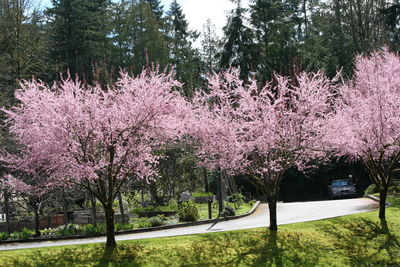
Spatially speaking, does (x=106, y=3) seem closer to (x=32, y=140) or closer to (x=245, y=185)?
(x=245, y=185)

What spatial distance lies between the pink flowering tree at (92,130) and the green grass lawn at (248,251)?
1.22 meters

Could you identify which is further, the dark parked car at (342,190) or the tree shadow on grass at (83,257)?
the dark parked car at (342,190)

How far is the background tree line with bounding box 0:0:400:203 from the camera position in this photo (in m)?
34.1

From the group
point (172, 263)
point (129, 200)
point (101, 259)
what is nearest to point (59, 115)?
point (101, 259)

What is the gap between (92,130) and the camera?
12.6m

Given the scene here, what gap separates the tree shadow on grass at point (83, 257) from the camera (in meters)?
11.9

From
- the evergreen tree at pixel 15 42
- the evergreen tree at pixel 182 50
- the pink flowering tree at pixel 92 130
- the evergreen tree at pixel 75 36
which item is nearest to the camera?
the pink flowering tree at pixel 92 130

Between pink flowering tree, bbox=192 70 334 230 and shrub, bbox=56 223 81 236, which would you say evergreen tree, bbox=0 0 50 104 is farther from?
pink flowering tree, bbox=192 70 334 230

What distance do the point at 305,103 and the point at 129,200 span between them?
16534mm

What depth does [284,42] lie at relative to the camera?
133 ft

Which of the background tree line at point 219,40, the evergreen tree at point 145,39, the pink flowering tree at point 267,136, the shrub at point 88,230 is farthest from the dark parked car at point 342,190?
the shrub at point 88,230

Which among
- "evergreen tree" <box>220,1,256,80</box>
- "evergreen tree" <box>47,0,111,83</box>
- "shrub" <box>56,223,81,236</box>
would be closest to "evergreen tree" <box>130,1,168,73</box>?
"evergreen tree" <box>47,0,111,83</box>

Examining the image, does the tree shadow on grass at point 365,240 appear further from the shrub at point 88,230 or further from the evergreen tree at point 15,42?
the evergreen tree at point 15,42

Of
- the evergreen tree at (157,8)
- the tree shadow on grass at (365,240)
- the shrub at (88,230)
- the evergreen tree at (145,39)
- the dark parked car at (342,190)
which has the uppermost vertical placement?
the evergreen tree at (157,8)
